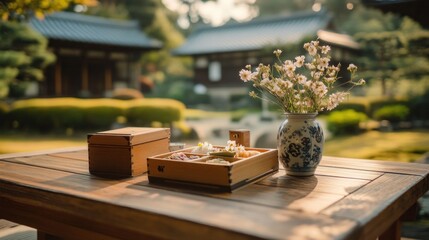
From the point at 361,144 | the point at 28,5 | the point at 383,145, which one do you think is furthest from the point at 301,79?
the point at 361,144

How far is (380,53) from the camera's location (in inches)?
481

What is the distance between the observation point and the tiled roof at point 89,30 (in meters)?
16.0

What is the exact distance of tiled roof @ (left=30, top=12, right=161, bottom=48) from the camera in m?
16.0

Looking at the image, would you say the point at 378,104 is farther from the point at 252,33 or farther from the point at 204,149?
the point at 204,149

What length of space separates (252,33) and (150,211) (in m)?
21.8

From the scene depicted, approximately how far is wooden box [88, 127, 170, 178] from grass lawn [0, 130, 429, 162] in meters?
6.81

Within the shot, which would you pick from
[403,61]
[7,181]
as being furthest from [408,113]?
[7,181]

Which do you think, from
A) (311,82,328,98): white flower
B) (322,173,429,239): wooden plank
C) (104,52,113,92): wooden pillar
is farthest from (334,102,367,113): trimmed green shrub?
(311,82,328,98): white flower

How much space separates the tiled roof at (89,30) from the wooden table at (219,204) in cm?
1482

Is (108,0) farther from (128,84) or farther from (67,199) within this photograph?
(67,199)

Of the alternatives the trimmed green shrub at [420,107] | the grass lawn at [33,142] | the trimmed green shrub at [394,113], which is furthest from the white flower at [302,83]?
the trimmed green shrub at [420,107]

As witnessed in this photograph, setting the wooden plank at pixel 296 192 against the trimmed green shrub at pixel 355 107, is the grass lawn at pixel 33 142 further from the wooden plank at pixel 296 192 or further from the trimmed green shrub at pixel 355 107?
the trimmed green shrub at pixel 355 107

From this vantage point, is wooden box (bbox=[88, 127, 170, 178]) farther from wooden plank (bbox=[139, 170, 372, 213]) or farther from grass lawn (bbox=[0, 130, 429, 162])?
grass lawn (bbox=[0, 130, 429, 162])

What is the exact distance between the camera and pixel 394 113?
12.8 meters
